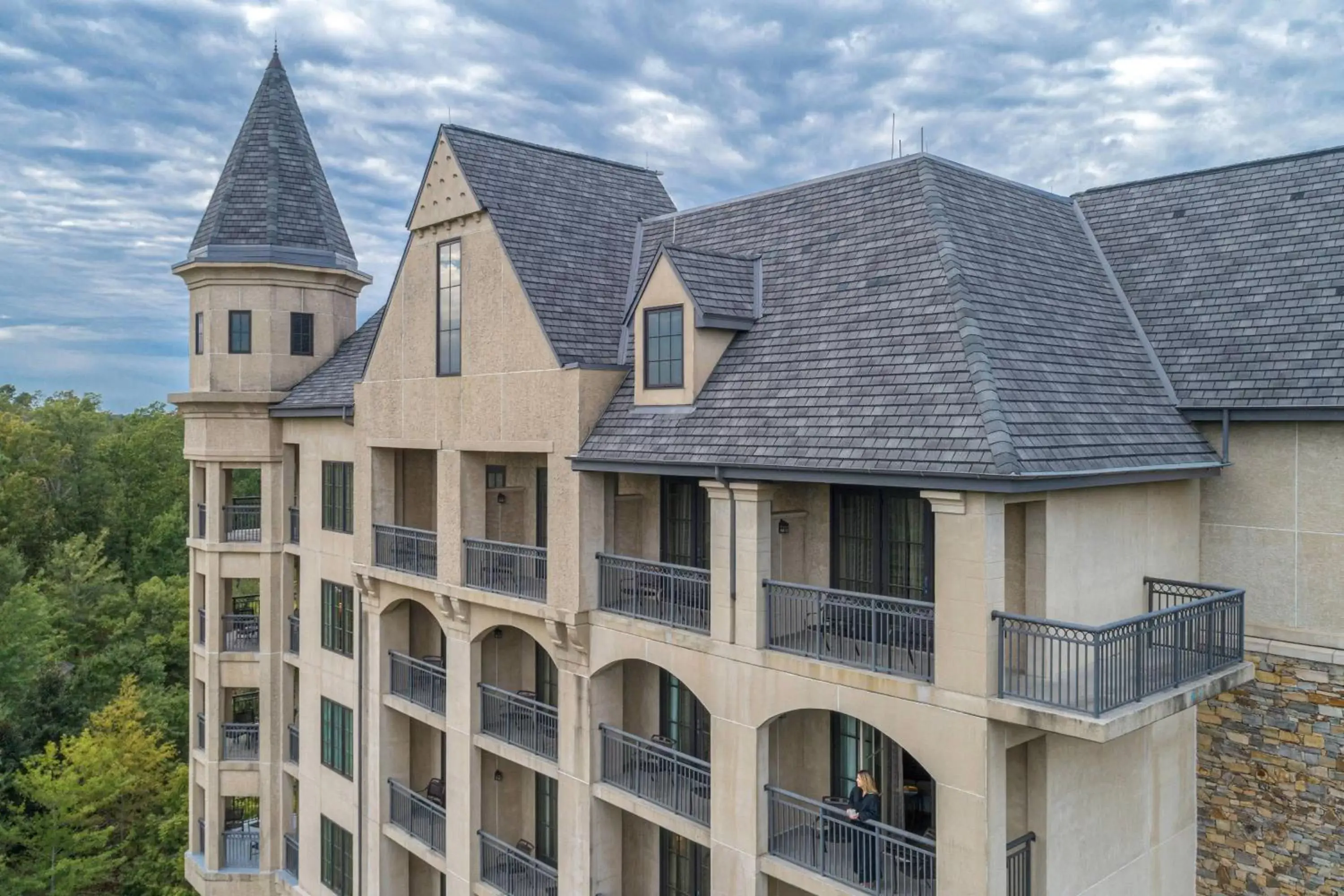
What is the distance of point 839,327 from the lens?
15094 mm

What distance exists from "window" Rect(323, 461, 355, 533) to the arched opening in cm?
1341

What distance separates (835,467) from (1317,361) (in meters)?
7.90

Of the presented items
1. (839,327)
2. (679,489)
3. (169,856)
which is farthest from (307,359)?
(169,856)

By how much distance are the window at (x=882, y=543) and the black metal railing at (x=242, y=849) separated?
2262cm

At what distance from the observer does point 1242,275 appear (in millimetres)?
16391

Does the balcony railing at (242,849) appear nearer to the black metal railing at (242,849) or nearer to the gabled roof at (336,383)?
the black metal railing at (242,849)

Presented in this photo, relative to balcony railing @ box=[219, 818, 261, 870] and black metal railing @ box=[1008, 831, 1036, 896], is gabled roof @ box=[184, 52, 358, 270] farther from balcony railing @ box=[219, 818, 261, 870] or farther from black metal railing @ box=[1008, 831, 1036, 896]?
Answer: black metal railing @ box=[1008, 831, 1036, 896]

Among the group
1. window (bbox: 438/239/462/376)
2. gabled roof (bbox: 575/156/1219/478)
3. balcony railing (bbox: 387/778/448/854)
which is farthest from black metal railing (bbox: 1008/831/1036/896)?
window (bbox: 438/239/462/376)

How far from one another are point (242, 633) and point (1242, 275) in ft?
88.4

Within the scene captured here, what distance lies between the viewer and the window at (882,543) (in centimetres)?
1401

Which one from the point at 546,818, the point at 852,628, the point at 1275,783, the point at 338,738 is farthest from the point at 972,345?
the point at 338,738

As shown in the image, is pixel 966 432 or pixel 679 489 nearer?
pixel 966 432

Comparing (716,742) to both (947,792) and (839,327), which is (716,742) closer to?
(947,792)

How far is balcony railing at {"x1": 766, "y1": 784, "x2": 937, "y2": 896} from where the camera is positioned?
41.8ft
